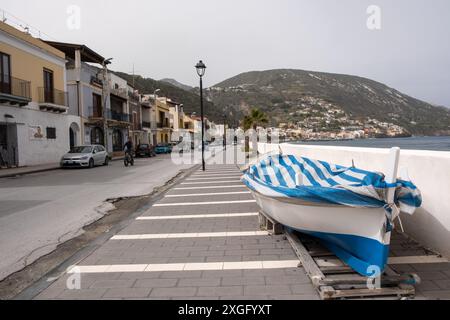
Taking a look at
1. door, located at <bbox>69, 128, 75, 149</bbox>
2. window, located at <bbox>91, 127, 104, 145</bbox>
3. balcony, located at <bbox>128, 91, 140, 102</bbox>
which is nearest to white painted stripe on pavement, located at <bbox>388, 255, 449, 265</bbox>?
door, located at <bbox>69, 128, 75, 149</bbox>

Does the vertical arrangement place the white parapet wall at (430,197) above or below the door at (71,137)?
below

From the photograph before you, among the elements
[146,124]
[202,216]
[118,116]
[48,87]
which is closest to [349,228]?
[202,216]

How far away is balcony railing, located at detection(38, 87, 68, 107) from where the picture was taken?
25.2 metres

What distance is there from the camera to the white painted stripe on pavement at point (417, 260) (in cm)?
442

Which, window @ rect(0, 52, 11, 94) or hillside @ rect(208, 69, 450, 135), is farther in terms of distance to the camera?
hillside @ rect(208, 69, 450, 135)

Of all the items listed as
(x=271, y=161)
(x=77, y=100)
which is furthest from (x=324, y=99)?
(x=271, y=161)

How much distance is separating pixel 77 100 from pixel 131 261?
3048 centimetres

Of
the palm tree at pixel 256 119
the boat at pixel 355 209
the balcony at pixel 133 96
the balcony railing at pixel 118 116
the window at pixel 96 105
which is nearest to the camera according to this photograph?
the boat at pixel 355 209

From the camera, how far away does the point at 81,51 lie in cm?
3194

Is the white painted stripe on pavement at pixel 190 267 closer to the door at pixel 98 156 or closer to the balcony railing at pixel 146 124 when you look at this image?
the door at pixel 98 156

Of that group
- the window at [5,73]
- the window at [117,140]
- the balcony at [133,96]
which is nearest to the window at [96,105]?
the window at [117,140]

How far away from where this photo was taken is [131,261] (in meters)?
4.81

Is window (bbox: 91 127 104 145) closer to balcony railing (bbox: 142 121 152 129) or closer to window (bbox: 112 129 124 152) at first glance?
window (bbox: 112 129 124 152)

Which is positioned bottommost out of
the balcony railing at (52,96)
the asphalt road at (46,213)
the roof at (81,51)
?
the asphalt road at (46,213)
